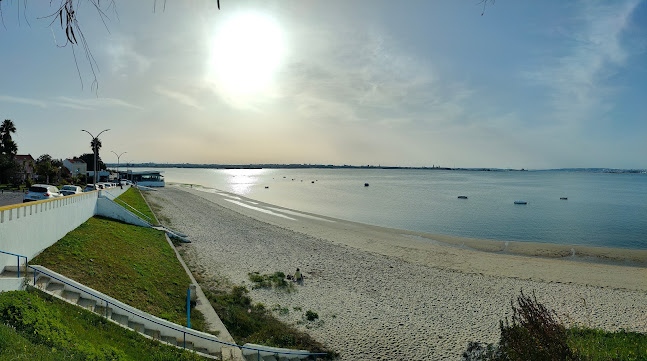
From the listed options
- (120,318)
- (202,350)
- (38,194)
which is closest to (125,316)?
(120,318)

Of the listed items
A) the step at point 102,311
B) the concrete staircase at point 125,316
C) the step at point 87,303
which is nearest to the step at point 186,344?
the concrete staircase at point 125,316

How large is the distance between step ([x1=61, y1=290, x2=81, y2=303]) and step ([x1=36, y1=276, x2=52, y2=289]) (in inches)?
23.2

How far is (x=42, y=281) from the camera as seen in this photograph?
36.1 feet

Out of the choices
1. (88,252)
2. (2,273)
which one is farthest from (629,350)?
(88,252)

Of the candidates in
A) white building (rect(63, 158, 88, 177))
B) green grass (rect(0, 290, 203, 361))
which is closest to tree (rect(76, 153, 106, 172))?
white building (rect(63, 158, 88, 177))

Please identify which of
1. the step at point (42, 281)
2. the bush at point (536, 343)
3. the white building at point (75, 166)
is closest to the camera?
the bush at point (536, 343)

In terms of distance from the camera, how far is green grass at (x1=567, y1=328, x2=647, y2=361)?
31.0 ft

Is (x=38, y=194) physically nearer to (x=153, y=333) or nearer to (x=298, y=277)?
(x=298, y=277)

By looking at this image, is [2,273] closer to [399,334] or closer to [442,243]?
[399,334]

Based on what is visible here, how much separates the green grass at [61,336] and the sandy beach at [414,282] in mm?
7194

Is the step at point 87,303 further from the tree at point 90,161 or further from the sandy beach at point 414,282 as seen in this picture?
the tree at point 90,161

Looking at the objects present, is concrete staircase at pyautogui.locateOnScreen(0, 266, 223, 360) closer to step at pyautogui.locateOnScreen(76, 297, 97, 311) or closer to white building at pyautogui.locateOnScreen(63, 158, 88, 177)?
step at pyautogui.locateOnScreen(76, 297, 97, 311)

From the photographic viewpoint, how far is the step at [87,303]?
1080cm

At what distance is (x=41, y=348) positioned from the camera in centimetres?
703
